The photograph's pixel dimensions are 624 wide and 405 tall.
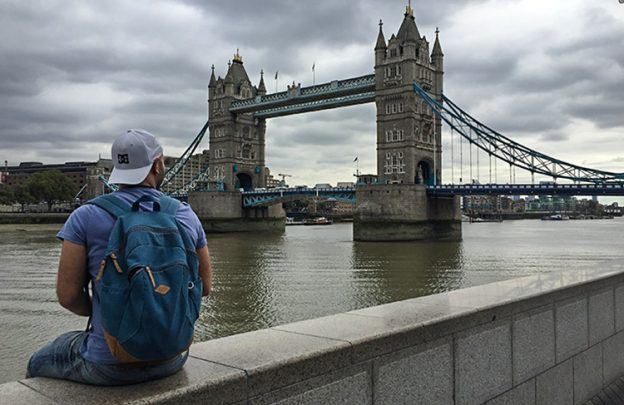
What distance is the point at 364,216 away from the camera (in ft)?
124

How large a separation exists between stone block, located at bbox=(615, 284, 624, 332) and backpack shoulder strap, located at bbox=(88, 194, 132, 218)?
3973mm

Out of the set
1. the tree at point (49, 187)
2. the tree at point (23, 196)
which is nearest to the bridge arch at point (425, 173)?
the tree at point (49, 187)

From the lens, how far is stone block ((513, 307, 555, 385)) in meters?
3.45

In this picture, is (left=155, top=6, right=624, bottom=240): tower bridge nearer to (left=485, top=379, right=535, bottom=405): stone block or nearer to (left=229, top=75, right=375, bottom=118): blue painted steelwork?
(left=229, top=75, right=375, bottom=118): blue painted steelwork

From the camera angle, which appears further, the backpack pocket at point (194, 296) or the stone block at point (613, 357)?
the stone block at point (613, 357)

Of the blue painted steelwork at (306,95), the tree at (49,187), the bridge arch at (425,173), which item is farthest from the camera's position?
the tree at (49,187)

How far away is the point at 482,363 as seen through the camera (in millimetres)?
3182

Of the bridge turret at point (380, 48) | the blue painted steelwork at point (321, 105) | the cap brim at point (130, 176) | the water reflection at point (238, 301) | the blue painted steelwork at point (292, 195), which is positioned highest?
the bridge turret at point (380, 48)

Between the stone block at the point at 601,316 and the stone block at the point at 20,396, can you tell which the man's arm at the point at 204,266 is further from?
the stone block at the point at 601,316

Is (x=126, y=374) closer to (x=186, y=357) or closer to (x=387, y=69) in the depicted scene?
(x=186, y=357)

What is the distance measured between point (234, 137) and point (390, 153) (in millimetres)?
20230

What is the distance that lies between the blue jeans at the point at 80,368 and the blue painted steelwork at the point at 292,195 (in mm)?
41419

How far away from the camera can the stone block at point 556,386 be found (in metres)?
3.62

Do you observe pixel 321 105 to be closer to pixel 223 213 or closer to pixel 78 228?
pixel 223 213
